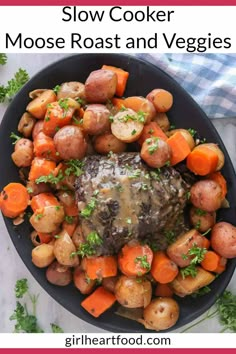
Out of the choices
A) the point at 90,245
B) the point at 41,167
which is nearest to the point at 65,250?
the point at 90,245

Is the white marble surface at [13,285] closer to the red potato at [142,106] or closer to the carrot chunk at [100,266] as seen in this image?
the carrot chunk at [100,266]

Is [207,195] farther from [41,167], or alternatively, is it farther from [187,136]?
[41,167]

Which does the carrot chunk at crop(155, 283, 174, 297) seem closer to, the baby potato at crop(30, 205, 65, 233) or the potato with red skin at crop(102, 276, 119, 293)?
the potato with red skin at crop(102, 276, 119, 293)

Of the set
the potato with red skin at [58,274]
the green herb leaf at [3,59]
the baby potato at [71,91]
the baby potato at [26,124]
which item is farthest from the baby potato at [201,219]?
the green herb leaf at [3,59]

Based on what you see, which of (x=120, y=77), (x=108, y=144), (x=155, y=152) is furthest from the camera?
(x=120, y=77)

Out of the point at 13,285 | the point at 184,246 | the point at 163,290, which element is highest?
the point at 184,246

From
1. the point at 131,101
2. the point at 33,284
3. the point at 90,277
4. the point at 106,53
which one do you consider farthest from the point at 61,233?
the point at 106,53

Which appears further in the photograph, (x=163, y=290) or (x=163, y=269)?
(x=163, y=290)
